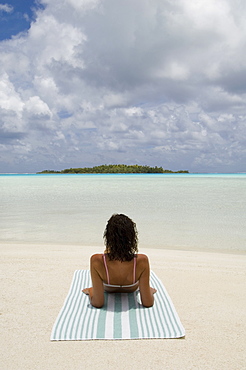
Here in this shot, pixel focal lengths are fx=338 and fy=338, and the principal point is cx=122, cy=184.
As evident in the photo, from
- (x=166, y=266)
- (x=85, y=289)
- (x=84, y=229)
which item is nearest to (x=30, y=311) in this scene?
(x=85, y=289)

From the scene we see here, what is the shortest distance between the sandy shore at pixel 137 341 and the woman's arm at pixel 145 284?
0.49 m

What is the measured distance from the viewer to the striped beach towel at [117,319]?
12.8 feet

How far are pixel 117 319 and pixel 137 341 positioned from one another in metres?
0.51

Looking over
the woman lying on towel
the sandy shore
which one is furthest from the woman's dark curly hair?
the sandy shore

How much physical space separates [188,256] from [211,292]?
9.50 ft

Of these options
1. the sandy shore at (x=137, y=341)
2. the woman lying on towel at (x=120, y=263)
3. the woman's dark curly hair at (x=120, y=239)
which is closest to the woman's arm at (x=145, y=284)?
the woman lying on towel at (x=120, y=263)

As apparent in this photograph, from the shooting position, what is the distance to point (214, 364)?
11.1 feet

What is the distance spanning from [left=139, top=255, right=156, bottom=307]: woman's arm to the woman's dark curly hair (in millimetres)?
186

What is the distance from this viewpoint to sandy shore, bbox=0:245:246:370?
344 centimetres

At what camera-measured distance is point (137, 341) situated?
12.5ft

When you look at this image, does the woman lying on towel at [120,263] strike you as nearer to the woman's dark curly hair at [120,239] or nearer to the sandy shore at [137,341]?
the woman's dark curly hair at [120,239]

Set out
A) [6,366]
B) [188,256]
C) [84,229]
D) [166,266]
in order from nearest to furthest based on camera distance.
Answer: [6,366] < [166,266] < [188,256] < [84,229]

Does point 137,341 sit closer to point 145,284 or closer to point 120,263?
point 145,284

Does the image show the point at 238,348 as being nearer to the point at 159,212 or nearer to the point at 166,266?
the point at 166,266
